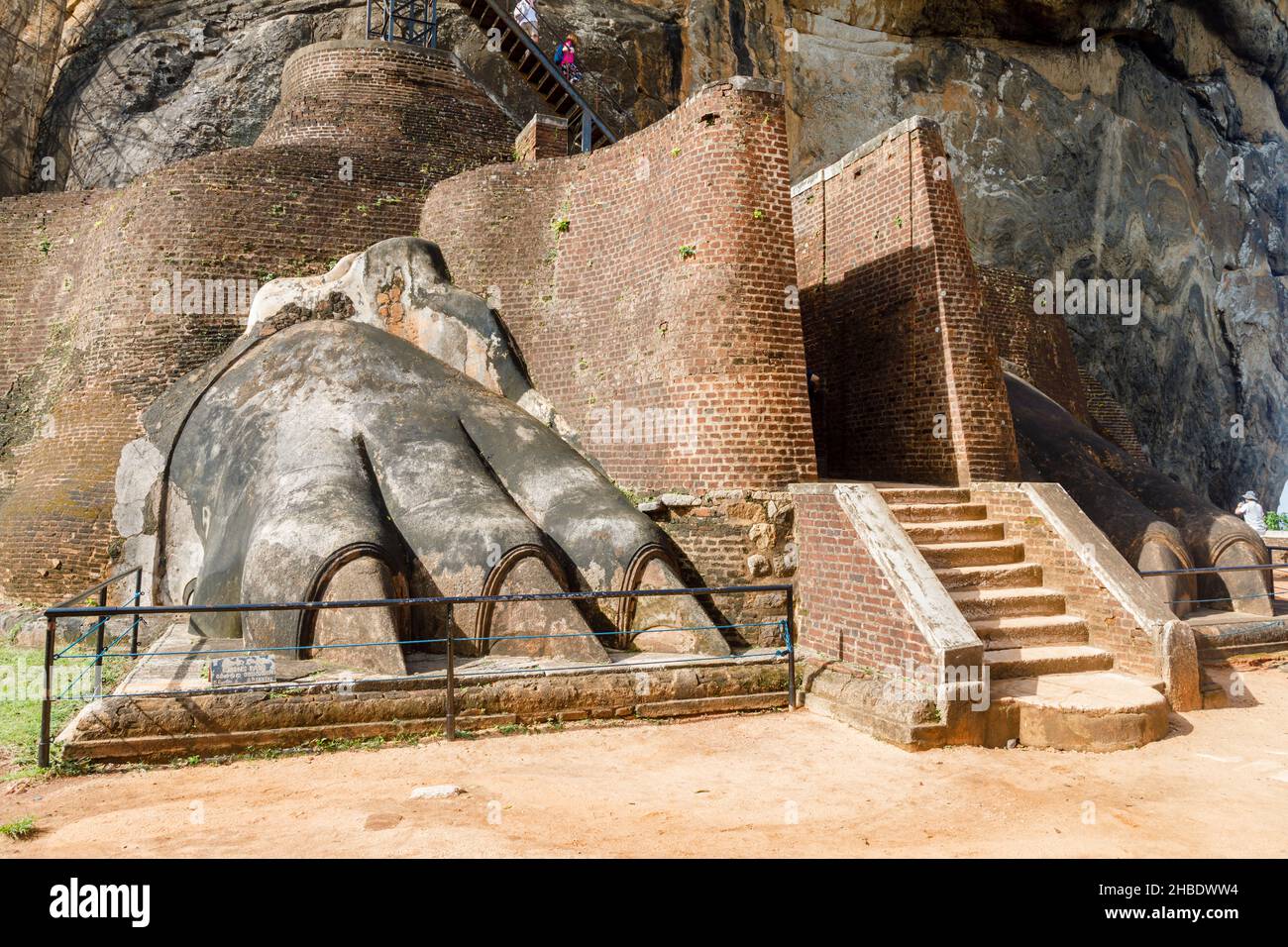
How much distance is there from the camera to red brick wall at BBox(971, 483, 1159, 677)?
737 centimetres

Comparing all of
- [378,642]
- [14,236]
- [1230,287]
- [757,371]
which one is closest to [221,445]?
[378,642]

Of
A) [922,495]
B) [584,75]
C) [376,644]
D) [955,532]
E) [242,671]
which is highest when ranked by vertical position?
[584,75]

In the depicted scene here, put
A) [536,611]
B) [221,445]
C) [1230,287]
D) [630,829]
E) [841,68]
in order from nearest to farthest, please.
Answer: [630,829]
[536,611]
[221,445]
[841,68]
[1230,287]

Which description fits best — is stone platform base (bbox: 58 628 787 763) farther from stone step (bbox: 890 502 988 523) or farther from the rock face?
the rock face

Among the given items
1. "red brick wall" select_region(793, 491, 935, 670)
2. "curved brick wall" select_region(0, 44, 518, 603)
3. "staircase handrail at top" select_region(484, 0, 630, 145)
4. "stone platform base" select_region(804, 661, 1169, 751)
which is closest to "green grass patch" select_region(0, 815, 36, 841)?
"stone platform base" select_region(804, 661, 1169, 751)

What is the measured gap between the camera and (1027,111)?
27.5 meters

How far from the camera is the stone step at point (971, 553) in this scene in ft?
26.9

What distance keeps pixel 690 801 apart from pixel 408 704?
2.35 m

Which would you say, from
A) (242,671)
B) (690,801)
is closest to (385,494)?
(242,671)

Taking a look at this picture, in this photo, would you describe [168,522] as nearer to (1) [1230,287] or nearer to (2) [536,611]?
(2) [536,611]

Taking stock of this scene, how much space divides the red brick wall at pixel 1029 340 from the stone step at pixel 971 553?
8.51 metres

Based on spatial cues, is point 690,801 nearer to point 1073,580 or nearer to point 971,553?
point 971,553

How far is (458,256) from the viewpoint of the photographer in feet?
40.6

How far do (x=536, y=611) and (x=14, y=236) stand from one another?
13590mm
